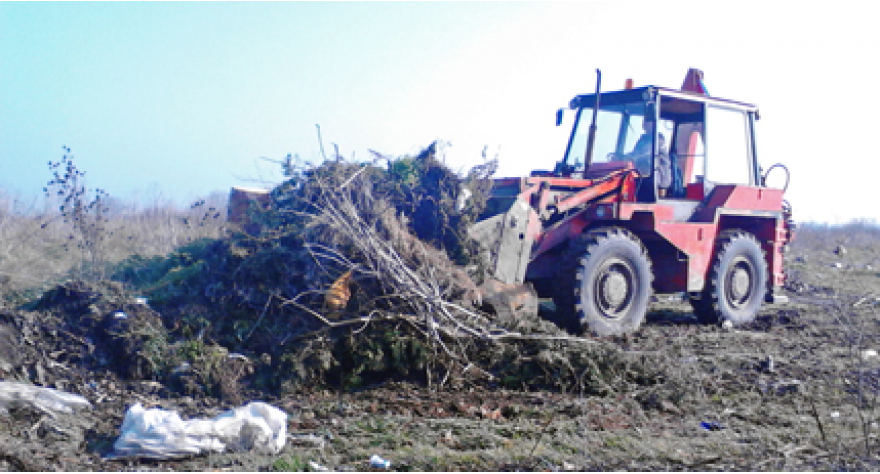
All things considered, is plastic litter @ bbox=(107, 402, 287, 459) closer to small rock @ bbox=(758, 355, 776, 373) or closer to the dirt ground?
the dirt ground

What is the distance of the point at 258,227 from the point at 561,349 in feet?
10.6

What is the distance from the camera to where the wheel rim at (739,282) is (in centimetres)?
932

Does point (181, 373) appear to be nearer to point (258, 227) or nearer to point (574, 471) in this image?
point (258, 227)

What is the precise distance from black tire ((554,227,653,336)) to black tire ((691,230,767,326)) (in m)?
1.39

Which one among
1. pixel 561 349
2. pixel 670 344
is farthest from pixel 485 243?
pixel 670 344

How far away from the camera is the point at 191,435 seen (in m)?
4.18

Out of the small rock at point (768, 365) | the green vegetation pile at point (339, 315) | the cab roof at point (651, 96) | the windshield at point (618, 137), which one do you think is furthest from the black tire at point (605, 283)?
the cab roof at point (651, 96)

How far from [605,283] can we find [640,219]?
3.47 ft

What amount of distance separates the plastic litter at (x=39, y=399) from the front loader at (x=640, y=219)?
3.46m

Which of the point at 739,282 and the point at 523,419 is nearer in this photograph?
the point at 523,419

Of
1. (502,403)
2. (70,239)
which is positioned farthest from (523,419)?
(70,239)

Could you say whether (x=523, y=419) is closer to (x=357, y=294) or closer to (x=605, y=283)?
(x=357, y=294)

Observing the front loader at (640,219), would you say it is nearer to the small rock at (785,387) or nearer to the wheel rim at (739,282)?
the wheel rim at (739,282)

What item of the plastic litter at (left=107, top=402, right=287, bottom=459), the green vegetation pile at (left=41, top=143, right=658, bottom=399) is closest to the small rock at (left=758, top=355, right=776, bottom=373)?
the green vegetation pile at (left=41, top=143, right=658, bottom=399)
